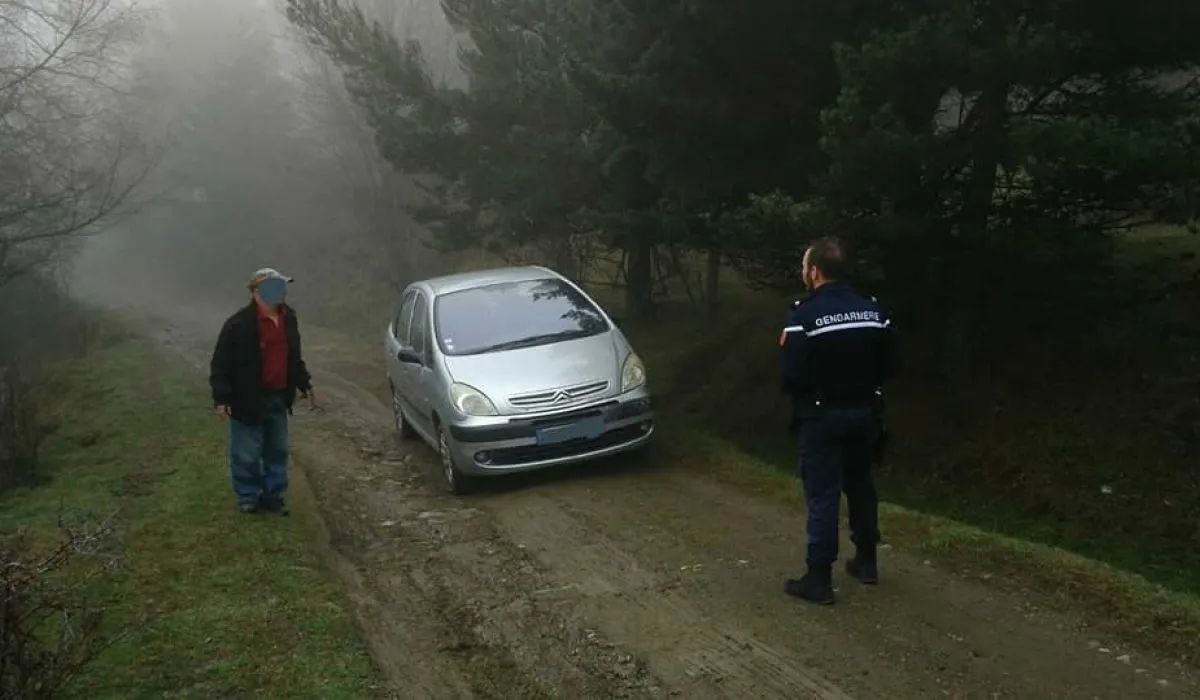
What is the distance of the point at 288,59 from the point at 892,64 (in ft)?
148

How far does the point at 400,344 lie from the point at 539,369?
283 centimetres

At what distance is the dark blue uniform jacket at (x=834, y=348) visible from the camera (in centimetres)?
535

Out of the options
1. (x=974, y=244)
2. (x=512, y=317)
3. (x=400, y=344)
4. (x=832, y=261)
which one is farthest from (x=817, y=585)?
(x=400, y=344)

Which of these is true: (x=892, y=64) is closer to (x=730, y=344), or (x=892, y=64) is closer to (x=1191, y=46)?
(x=1191, y=46)

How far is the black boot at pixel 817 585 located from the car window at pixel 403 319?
6.20 meters

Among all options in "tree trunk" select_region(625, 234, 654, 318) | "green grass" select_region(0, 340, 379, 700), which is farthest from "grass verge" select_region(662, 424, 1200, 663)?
"tree trunk" select_region(625, 234, 654, 318)

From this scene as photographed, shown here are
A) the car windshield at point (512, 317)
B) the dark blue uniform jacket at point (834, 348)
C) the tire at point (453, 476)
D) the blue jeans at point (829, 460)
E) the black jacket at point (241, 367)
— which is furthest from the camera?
the car windshield at point (512, 317)

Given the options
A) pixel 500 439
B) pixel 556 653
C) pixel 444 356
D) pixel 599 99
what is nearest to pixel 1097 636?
pixel 556 653

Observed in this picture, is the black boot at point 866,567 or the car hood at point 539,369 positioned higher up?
the car hood at point 539,369

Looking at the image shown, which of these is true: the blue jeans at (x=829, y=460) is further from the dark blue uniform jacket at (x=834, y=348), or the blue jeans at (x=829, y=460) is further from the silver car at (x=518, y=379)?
the silver car at (x=518, y=379)

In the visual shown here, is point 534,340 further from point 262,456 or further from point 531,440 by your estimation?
point 262,456

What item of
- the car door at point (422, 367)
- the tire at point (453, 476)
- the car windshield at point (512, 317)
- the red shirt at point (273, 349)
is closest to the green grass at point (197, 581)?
the red shirt at point (273, 349)

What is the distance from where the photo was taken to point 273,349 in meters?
7.97

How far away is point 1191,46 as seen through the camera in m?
7.91
